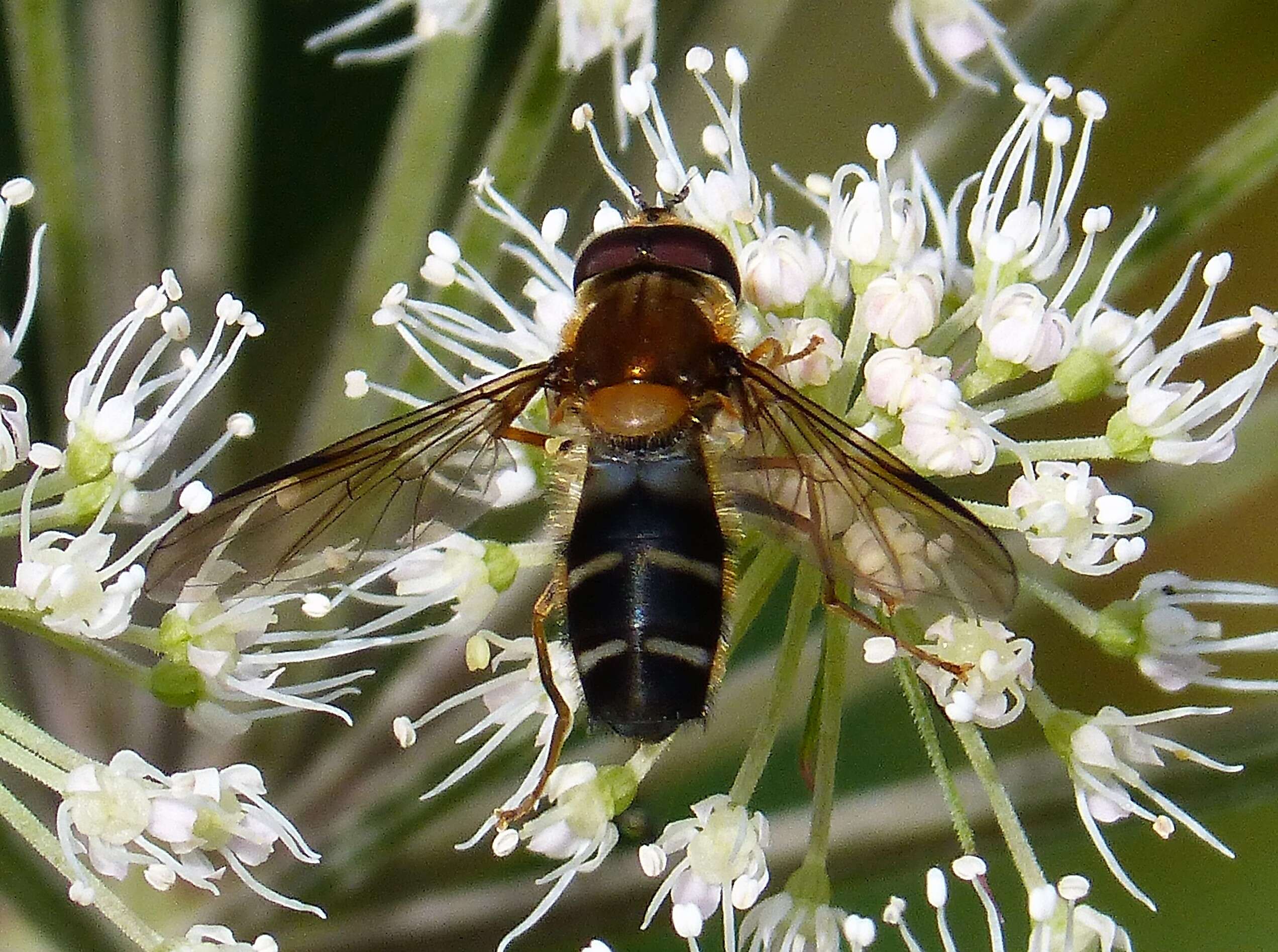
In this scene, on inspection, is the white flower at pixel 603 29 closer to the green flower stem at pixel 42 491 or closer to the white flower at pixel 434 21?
the white flower at pixel 434 21

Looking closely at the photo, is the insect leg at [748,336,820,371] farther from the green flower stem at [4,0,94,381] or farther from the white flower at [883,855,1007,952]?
the green flower stem at [4,0,94,381]

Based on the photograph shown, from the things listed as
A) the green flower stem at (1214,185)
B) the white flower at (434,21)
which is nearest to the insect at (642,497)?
the white flower at (434,21)

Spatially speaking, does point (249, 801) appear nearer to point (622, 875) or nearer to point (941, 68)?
point (622, 875)

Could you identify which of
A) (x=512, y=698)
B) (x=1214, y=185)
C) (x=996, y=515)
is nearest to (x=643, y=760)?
(x=512, y=698)

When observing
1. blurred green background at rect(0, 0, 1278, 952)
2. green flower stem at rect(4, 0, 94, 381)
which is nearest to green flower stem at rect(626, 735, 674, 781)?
blurred green background at rect(0, 0, 1278, 952)

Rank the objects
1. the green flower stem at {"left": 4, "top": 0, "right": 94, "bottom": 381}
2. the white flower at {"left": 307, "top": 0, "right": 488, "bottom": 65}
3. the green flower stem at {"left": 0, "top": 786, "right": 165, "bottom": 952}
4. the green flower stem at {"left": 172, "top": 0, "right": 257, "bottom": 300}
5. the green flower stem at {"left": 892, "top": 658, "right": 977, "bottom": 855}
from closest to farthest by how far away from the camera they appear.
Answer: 1. the green flower stem at {"left": 0, "top": 786, "right": 165, "bottom": 952}
2. the green flower stem at {"left": 892, "top": 658, "right": 977, "bottom": 855}
3. the white flower at {"left": 307, "top": 0, "right": 488, "bottom": 65}
4. the green flower stem at {"left": 4, "top": 0, "right": 94, "bottom": 381}
5. the green flower stem at {"left": 172, "top": 0, "right": 257, "bottom": 300}

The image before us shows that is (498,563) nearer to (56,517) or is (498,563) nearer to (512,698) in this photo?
(512,698)
